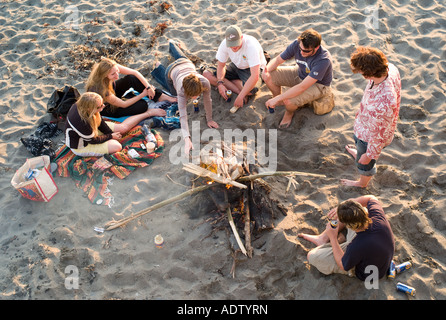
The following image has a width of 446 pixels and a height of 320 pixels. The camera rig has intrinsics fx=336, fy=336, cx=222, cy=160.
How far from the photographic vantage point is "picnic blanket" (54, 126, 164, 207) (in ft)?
14.5

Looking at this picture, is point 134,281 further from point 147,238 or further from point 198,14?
point 198,14

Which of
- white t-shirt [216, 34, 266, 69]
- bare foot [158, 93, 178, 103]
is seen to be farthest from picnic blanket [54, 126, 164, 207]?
white t-shirt [216, 34, 266, 69]

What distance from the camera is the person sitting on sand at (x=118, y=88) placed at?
4809 mm

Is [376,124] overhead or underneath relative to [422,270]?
overhead

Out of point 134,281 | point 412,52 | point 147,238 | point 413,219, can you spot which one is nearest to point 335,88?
point 412,52

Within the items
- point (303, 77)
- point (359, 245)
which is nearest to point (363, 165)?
point (359, 245)

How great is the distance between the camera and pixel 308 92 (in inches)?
192

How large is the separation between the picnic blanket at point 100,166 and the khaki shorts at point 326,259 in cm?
252

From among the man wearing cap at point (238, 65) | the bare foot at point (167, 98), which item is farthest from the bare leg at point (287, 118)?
the bare foot at point (167, 98)

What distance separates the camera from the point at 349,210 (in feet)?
10.1

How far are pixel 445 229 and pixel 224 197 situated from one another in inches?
99.4

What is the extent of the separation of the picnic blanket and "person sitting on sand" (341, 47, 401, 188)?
272 cm

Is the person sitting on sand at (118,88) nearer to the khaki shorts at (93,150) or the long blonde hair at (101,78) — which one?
the long blonde hair at (101,78)
